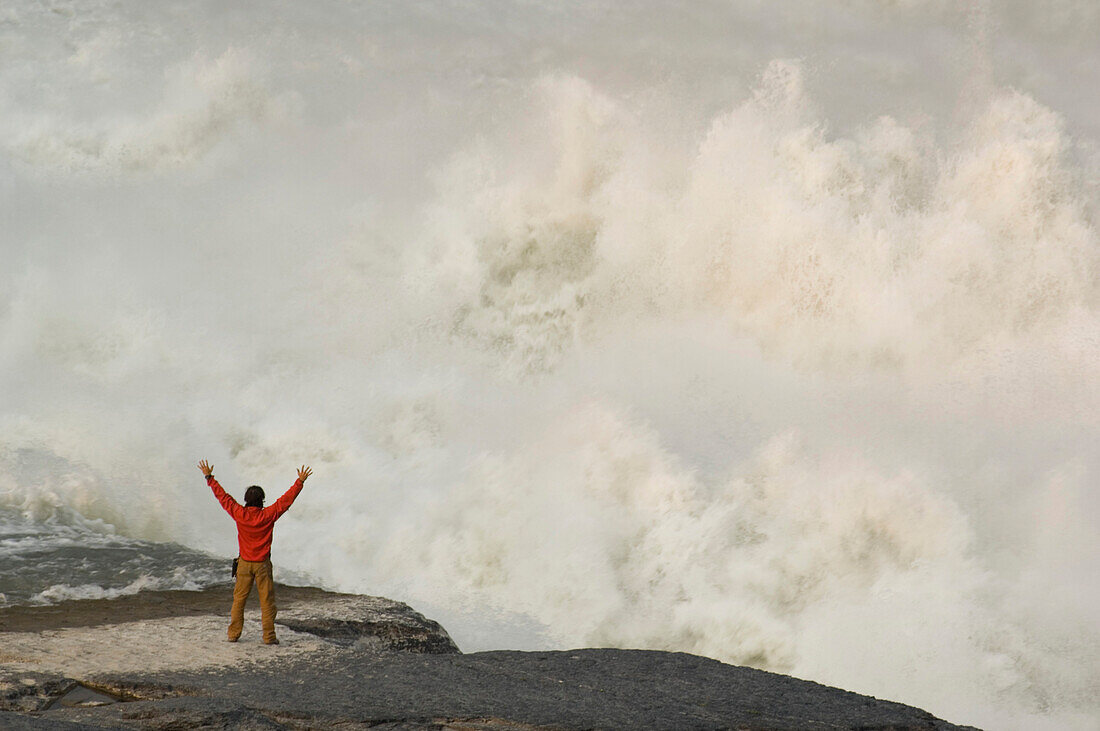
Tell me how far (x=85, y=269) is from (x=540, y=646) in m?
9.12

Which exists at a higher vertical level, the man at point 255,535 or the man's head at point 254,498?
the man's head at point 254,498

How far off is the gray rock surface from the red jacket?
570mm

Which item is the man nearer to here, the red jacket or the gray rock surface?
the red jacket

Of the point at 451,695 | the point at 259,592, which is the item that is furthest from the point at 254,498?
the point at 451,695

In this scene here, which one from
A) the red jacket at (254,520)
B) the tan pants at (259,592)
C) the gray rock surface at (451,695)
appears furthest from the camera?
the tan pants at (259,592)

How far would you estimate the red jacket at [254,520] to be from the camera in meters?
5.43

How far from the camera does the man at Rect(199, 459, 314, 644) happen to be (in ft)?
17.8

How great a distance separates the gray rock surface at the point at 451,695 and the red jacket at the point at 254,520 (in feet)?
1.87

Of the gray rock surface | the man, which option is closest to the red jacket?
the man

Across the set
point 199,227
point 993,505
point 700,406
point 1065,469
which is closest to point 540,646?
point 700,406

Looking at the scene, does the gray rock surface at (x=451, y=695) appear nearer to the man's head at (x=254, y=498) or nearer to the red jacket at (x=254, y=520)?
the red jacket at (x=254, y=520)

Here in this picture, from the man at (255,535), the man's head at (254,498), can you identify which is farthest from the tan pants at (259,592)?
the man's head at (254,498)

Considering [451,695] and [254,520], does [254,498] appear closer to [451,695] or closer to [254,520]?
[254,520]

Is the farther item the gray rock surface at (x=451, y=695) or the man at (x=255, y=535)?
the man at (x=255, y=535)
